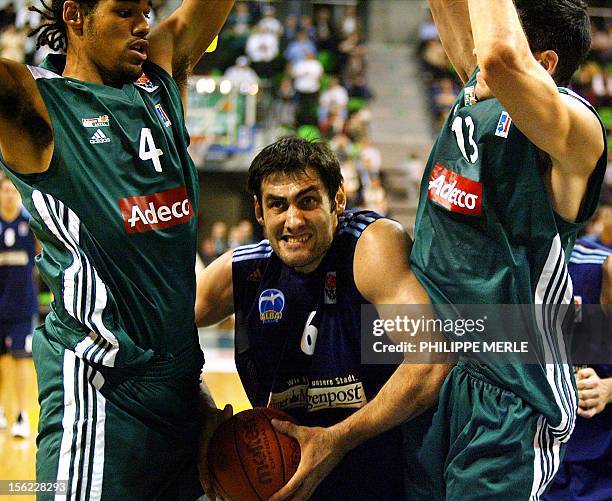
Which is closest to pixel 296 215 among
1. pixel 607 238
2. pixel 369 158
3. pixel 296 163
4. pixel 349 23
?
pixel 296 163

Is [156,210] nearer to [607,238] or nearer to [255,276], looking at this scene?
[255,276]

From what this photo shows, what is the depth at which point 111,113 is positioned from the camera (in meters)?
2.90

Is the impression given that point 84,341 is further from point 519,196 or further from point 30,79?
point 519,196

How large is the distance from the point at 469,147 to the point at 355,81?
543 inches

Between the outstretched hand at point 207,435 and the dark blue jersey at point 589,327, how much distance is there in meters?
1.64

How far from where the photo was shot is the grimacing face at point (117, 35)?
2887 mm

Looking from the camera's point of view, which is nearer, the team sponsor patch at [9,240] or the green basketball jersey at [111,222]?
the green basketball jersey at [111,222]

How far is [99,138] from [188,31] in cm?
73

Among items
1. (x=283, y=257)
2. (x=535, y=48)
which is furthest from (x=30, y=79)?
(x=535, y=48)

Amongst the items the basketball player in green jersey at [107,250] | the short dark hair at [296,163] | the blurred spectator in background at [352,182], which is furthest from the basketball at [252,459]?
the blurred spectator in background at [352,182]

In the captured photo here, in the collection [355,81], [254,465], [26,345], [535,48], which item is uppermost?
[355,81]

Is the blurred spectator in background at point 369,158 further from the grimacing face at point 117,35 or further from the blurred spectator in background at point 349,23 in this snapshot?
the grimacing face at point 117,35

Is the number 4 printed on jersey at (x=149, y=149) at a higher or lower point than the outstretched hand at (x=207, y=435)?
higher

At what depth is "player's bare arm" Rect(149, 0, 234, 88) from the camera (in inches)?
131
